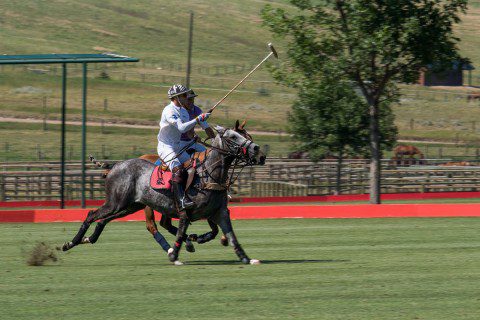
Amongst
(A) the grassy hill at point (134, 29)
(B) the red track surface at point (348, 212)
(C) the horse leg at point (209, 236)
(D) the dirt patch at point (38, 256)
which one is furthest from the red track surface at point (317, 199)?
(A) the grassy hill at point (134, 29)

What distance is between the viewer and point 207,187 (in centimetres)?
1440

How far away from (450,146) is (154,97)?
27240mm

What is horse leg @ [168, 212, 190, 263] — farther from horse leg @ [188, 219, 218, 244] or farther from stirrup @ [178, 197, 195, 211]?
horse leg @ [188, 219, 218, 244]

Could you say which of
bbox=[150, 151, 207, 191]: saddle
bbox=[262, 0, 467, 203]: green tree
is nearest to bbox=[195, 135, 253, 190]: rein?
bbox=[150, 151, 207, 191]: saddle

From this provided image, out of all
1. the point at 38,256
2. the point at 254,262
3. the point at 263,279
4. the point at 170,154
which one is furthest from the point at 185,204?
the point at 263,279

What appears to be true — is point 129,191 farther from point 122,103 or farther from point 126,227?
point 122,103

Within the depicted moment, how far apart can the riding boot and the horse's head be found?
0.78m

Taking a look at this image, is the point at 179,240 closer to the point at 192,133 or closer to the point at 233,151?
the point at 233,151

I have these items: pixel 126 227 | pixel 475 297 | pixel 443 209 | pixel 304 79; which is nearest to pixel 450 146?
pixel 304 79

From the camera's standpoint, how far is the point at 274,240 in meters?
18.5

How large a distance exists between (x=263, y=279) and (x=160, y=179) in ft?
10.1

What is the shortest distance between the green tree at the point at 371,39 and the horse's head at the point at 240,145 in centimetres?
1544

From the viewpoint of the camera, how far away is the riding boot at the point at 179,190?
14.6 m

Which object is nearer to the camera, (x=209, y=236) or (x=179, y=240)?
(x=179, y=240)
